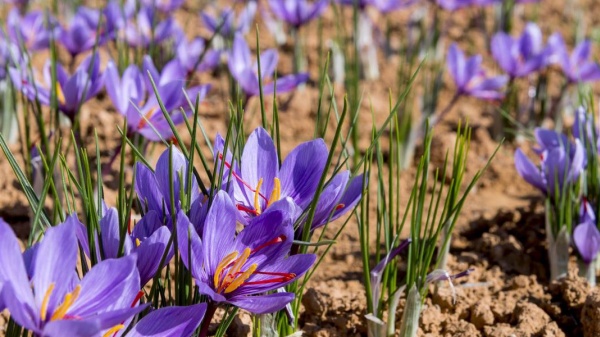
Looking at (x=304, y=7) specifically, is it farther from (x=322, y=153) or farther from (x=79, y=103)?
(x=322, y=153)

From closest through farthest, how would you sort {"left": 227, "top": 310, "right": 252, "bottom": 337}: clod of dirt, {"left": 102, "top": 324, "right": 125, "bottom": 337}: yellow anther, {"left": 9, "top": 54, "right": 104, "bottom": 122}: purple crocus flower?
{"left": 102, "top": 324, "right": 125, "bottom": 337}: yellow anther → {"left": 227, "top": 310, "right": 252, "bottom": 337}: clod of dirt → {"left": 9, "top": 54, "right": 104, "bottom": 122}: purple crocus flower

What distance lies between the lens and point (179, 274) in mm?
1232

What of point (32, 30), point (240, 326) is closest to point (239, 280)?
point (240, 326)

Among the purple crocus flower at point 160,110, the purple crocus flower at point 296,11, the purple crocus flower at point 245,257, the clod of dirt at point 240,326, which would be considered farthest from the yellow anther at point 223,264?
the purple crocus flower at point 296,11

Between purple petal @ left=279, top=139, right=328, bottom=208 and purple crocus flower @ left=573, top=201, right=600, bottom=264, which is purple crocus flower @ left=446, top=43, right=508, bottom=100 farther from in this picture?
purple petal @ left=279, top=139, right=328, bottom=208

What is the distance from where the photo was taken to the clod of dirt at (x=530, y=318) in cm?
166

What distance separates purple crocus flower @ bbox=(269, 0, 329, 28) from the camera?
10.3 feet

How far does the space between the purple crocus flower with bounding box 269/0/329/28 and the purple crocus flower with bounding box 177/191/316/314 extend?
204cm

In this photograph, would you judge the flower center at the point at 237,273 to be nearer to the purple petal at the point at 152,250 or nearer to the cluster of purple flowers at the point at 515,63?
the purple petal at the point at 152,250

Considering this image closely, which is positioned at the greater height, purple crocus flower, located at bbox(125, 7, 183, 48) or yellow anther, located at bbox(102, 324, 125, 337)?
purple crocus flower, located at bbox(125, 7, 183, 48)

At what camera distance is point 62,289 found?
0.99 meters

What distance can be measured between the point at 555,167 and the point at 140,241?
41.6 inches

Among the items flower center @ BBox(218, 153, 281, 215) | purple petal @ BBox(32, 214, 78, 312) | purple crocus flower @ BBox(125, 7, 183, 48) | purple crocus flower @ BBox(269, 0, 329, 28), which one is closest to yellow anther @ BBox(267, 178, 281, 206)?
flower center @ BBox(218, 153, 281, 215)

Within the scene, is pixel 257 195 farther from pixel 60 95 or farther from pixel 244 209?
pixel 60 95
